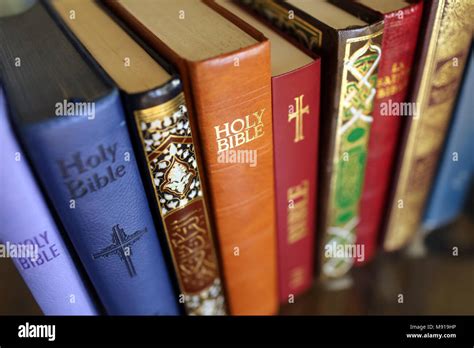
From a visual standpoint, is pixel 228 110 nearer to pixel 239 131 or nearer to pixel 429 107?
pixel 239 131

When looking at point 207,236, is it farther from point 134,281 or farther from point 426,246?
point 426,246

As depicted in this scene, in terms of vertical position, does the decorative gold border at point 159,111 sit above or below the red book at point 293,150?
above

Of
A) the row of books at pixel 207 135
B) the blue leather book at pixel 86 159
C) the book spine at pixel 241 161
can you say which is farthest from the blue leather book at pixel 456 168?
the blue leather book at pixel 86 159

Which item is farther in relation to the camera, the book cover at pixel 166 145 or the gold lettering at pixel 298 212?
the gold lettering at pixel 298 212

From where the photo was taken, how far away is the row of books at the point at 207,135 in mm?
344

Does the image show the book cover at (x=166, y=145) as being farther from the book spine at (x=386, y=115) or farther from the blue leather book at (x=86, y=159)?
the book spine at (x=386, y=115)

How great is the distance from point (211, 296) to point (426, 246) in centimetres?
32

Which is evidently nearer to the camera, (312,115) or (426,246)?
(312,115)

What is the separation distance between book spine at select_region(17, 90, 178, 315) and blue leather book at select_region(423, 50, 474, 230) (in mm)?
356

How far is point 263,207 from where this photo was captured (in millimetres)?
460

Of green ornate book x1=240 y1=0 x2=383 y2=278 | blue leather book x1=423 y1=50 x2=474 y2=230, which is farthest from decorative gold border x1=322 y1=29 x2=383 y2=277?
blue leather book x1=423 y1=50 x2=474 y2=230

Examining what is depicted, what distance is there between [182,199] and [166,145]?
2.3 inches

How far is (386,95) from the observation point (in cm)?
45
